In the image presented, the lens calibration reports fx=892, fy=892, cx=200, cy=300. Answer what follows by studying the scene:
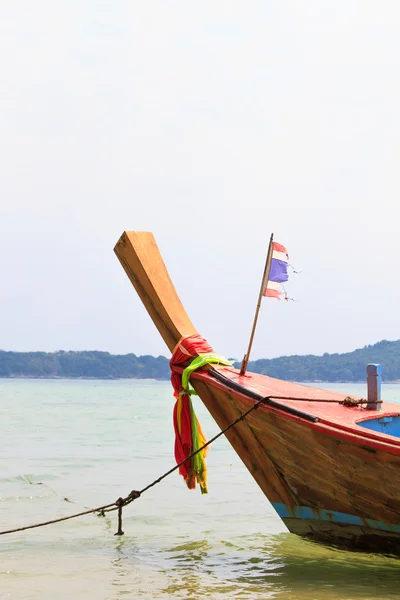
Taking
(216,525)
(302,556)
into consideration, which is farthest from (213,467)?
(302,556)

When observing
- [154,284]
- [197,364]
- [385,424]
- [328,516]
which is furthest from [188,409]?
[385,424]

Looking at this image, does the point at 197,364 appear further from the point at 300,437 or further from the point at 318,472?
the point at 318,472

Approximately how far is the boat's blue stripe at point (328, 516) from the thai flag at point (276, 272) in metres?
1.68

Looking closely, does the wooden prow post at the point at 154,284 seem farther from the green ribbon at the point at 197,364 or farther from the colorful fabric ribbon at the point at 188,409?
the green ribbon at the point at 197,364

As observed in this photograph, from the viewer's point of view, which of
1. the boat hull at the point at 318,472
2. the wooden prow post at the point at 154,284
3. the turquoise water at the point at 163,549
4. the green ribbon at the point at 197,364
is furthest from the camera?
the wooden prow post at the point at 154,284

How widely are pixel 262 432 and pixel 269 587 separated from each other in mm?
1117

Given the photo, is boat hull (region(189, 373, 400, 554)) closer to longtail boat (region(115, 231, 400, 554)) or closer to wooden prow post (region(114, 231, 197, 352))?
longtail boat (region(115, 231, 400, 554))

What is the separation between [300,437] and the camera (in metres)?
6.41

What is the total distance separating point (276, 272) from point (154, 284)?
1022 mm

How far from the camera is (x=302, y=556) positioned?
7598mm

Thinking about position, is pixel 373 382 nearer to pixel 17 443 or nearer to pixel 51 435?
pixel 17 443

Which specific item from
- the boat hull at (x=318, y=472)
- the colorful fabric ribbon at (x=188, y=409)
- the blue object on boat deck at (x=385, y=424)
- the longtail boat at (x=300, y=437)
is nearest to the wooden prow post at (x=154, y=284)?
the longtail boat at (x=300, y=437)

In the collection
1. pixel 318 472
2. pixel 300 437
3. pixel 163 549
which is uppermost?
pixel 300 437

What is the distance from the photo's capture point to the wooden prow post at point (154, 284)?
736 cm
